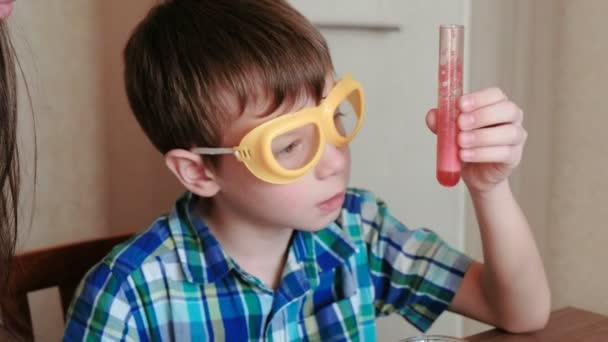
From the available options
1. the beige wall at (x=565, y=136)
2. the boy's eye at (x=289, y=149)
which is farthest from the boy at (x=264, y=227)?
the beige wall at (x=565, y=136)

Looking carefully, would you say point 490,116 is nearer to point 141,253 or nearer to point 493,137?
point 493,137

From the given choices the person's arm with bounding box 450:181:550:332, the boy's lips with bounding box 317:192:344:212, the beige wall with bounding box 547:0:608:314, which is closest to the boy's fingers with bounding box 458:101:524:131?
Answer: the person's arm with bounding box 450:181:550:332

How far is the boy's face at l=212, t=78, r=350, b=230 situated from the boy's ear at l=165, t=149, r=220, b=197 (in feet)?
0.06

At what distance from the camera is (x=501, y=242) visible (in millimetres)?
885

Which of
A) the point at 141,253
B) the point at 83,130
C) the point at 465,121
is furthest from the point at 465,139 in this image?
the point at 83,130

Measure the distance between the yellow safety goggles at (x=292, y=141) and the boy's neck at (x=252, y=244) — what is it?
126 millimetres

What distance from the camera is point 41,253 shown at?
98 centimetres

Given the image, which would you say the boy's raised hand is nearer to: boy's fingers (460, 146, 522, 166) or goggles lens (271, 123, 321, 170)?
boy's fingers (460, 146, 522, 166)

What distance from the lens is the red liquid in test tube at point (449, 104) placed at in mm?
691

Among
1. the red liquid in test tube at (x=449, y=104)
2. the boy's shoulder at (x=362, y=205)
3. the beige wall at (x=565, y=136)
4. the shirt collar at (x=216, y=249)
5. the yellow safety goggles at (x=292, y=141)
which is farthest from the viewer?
the beige wall at (x=565, y=136)

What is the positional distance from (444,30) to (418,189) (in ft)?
2.05

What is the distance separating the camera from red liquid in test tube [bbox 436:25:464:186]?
2.27 feet

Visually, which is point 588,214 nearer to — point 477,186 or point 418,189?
point 418,189

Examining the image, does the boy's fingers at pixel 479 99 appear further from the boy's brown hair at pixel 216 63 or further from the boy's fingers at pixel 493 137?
the boy's brown hair at pixel 216 63
